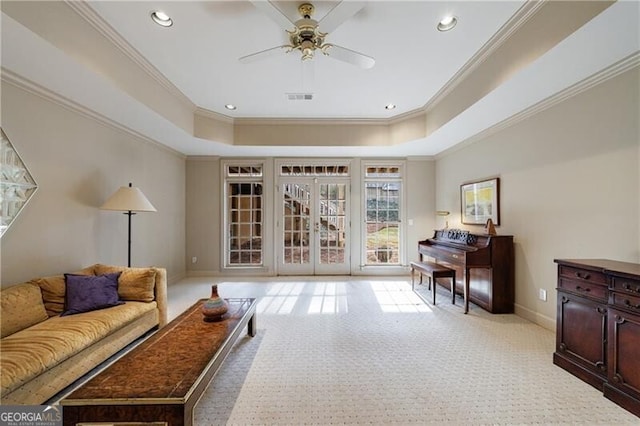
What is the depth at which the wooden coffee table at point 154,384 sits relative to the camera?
51.7 inches

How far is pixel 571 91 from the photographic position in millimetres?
2793

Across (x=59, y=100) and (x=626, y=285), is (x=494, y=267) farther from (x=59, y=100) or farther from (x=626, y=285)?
(x=59, y=100)

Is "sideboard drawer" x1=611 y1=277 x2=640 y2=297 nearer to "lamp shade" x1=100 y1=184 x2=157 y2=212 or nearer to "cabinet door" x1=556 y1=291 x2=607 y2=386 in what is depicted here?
"cabinet door" x1=556 y1=291 x2=607 y2=386

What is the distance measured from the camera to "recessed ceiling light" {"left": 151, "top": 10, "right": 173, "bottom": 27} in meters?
2.31

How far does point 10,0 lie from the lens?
5.91ft

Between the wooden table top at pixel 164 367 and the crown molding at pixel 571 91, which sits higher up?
the crown molding at pixel 571 91

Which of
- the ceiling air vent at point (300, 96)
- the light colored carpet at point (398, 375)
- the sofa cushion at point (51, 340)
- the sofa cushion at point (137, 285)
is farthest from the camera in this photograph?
the ceiling air vent at point (300, 96)

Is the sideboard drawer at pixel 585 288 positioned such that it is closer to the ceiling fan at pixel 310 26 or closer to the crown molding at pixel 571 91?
the crown molding at pixel 571 91

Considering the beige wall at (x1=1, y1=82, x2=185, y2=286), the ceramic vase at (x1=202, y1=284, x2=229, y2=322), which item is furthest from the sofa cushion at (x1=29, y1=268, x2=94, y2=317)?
the ceramic vase at (x1=202, y1=284, x2=229, y2=322)

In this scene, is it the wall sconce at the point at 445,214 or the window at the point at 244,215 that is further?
the window at the point at 244,215

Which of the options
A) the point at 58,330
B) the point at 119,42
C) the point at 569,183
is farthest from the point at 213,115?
the point at 569,183

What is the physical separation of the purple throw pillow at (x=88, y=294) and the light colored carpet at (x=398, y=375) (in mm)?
1337

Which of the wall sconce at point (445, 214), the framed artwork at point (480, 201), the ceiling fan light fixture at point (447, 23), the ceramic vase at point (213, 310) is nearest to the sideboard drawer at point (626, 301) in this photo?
the framed artwork at point (480, 201)

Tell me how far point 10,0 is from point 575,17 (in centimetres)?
377
